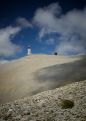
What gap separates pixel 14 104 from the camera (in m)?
14.3

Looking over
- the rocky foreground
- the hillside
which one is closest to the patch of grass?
the rocky foreground

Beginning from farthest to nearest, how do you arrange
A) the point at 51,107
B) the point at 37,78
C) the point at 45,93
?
A: the point at 37,78, the point at 45,93, the point at 51,107

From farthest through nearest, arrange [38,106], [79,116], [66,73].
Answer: [66,73], [38,106], [79,116]

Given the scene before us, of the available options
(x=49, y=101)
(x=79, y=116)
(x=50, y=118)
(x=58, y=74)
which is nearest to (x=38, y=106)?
(x=49, y=101)

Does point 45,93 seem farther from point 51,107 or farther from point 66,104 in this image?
point 66,104

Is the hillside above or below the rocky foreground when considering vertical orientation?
above

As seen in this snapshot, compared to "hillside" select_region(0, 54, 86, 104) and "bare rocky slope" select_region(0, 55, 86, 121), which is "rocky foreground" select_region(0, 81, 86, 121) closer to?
"bare rocky slope" select_region(0, 55, 86, 121)

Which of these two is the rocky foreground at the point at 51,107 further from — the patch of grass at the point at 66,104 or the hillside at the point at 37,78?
the hillside at the point at 37,78

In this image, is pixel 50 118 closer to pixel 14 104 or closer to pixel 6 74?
pixel 14 104

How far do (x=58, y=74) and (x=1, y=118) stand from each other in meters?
8.48

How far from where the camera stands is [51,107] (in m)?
12.8

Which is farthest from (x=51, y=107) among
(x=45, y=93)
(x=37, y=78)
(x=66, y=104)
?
(x=37, y=78)

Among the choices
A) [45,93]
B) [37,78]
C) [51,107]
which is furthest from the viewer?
[37,78]

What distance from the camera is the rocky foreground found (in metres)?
11.7
